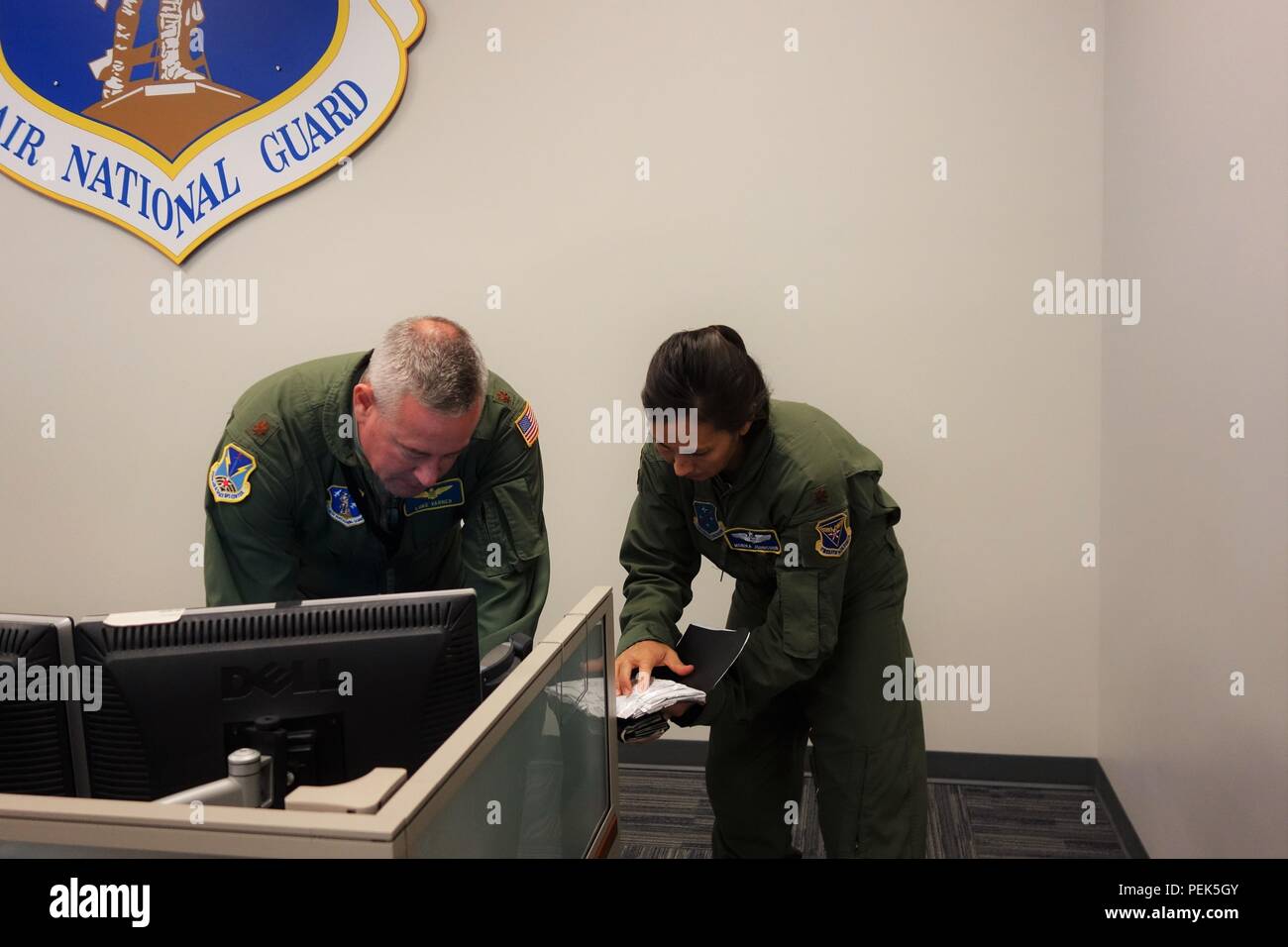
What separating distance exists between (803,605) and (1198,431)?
33.7 inches

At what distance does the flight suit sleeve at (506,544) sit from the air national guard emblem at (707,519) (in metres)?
0.31

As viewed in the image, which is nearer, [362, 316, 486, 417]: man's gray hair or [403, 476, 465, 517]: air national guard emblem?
[362, 316, 486, 417]: man's gray hair

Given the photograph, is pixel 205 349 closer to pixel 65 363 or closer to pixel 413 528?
pixel 65 363

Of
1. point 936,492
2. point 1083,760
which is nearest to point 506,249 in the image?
point 936,492

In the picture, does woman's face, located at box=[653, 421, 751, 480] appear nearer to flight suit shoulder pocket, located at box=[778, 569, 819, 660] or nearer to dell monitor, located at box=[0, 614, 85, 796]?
flight suit shoulder pocket, located at box=[778, 569, 819, 660]

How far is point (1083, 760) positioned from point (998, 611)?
19.1 inches

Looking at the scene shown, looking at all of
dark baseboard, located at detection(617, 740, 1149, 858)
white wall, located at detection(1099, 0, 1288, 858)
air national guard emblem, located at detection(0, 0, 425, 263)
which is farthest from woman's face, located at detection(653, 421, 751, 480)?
air national guard emblem, located at detection(0, 0, 425, 263)

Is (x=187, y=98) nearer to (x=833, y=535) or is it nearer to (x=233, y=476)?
(x=233, y=476)

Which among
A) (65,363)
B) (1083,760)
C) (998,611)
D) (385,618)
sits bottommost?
(1083,760)

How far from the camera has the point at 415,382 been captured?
1554 millimetres

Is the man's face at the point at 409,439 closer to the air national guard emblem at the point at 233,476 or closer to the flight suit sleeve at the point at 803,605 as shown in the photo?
the air national guard emblem at the point at 233,476

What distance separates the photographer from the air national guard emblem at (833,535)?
1638 mm

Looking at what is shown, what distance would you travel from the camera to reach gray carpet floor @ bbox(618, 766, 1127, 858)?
2.45 metres

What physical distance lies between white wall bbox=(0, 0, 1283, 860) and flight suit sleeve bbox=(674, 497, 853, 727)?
3.93 ft
